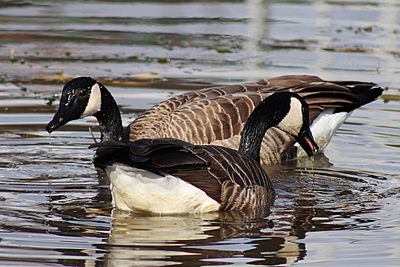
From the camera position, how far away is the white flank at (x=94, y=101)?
9.14m

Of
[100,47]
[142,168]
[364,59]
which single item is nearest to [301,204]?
[142,168]

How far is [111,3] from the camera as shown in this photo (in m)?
21.8

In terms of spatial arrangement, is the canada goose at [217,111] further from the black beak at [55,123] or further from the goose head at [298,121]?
the goose head at [298,121]

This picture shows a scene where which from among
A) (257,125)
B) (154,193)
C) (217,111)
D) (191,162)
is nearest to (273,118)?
(257,125)

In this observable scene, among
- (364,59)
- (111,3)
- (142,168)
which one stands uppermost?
(111,3)

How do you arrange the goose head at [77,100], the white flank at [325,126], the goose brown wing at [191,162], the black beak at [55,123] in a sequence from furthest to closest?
1. the white flank at [325,126]
2. the goose head at [77,100]
3. the black beak at [55,123]
4. the goose brown wing at [191,162]

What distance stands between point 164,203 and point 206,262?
1332mm

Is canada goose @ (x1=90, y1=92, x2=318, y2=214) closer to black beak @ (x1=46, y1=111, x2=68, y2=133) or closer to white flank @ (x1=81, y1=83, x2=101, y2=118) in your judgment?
black beak @ (x1=46, y1=111, x2=68, y2=133)

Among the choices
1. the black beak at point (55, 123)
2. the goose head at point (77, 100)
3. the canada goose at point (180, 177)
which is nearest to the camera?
the canada goose at point (180, 177)

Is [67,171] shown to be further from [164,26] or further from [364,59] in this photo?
[164,26]

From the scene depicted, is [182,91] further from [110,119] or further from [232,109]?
[110,119]

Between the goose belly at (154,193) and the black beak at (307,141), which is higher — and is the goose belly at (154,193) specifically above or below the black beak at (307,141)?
below

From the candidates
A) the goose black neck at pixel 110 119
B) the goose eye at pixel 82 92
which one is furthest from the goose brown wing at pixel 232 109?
the goose eye at pixel 82 92

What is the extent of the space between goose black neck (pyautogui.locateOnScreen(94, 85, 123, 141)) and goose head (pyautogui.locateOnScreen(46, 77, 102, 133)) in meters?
0.12
